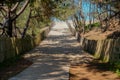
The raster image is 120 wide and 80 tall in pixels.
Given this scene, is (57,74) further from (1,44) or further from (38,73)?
(1,44)

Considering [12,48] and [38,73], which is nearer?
[38,73]

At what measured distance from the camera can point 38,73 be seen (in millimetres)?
15383

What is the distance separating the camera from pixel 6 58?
2106 centimetres

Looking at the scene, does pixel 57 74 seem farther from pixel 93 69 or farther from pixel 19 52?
pixel 19 52

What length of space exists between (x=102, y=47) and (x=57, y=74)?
7.78 m

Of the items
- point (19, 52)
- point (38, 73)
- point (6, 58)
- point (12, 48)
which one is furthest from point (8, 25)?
point (38, 73)

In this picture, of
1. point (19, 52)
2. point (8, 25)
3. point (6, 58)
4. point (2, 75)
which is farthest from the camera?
point (8, 25)

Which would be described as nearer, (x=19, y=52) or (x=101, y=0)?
(x=101, y=0)

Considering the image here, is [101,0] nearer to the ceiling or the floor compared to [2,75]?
nearer to the ceiling

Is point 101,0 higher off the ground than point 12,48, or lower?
higher

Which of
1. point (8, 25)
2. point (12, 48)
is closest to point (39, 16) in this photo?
point (8, 25)

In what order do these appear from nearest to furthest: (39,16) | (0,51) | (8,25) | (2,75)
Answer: (2,75) → (0,51) → (8,25) → (39,16)

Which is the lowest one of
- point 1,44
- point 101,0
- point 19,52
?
point 19,52

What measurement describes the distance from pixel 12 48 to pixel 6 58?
2313 mm
